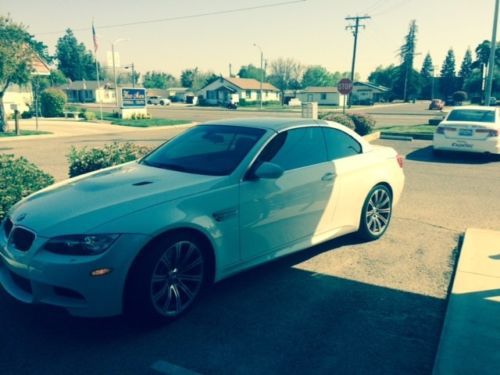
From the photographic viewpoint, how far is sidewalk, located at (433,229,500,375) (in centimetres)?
316

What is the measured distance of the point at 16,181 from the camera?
585cm

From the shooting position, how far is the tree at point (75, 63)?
13450cm

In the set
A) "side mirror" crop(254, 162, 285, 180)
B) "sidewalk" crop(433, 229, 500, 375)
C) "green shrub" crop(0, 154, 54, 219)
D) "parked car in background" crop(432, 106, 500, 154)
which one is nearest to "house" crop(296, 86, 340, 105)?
"parked car in background" crop(432, 106, 500, 154)

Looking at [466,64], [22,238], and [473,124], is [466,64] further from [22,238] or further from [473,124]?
[22,238]

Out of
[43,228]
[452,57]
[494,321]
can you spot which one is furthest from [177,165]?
[452,57]

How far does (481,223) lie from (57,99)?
38.2m

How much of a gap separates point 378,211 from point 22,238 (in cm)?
428

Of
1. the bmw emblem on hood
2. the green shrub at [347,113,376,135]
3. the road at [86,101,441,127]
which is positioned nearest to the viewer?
the bmw emblem on hood

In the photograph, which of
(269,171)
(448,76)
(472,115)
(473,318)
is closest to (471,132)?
(472,115)

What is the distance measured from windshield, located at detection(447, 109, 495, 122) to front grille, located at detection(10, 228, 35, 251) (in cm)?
1288

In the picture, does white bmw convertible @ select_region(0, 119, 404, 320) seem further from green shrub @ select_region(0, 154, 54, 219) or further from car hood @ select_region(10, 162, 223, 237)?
green shrub @ select_region(0, 154, 54, 219)

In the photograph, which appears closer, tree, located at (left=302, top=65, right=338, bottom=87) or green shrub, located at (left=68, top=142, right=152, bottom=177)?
green shrub, located at (left=68, top=142, right=152, bottom=177)

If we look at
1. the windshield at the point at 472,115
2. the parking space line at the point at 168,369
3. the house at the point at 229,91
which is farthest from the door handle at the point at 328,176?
the house at the point at 229,91

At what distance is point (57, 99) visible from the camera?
126 ft
